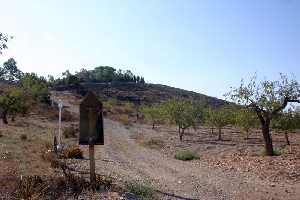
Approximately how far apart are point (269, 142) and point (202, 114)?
3283 cm

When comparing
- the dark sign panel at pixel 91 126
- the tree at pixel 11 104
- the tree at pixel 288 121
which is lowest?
the dark sign panel at pixel 91 126

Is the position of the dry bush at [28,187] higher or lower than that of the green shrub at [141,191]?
higher

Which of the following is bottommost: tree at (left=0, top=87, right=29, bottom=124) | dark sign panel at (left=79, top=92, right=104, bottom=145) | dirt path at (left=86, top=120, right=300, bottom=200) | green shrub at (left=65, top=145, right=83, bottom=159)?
dirt path at (left=86, top=120, right=300, bottom=200)

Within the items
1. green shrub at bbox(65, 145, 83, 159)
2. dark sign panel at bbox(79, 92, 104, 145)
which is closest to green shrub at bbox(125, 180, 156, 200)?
dark sign panel at bbox(79, 92, 104, 145)

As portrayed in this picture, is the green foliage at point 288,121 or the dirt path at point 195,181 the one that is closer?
the dirt path at point 195,181

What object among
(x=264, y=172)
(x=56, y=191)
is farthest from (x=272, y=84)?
(x=56, y=191)

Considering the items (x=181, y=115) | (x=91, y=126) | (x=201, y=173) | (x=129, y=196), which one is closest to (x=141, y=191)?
(x=129, y=196)

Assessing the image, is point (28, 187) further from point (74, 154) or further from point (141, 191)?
point (74, 154)

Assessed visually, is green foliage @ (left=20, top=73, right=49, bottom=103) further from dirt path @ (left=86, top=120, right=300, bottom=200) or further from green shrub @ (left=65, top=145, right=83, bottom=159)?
dirt path @ (left=86, top=120, right=300, bottom=200)

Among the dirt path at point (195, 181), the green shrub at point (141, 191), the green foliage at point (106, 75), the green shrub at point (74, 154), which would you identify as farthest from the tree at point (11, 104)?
the green foliage at point (106, 75)

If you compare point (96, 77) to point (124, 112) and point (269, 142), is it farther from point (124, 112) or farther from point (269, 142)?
point (269, 142)

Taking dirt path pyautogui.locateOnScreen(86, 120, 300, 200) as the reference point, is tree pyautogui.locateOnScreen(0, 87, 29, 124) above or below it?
above

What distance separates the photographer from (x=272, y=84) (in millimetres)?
Answer: 28344

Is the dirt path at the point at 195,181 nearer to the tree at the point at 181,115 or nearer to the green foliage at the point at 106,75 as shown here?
the tree at the point at 181,115
